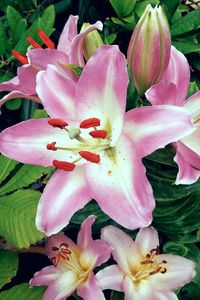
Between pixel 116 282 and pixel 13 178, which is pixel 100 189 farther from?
pixel 13 178

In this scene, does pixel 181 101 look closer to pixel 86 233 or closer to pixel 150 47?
pixel 150 47

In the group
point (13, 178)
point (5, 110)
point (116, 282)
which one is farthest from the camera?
point (5, 110)

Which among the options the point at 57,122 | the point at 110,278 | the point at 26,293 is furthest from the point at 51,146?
the point at 26,293

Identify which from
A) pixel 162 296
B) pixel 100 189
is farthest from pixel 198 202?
pixel 100 189

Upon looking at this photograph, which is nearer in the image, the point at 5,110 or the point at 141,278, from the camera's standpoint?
the point at 141,278

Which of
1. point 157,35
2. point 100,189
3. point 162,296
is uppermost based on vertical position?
point 157,35

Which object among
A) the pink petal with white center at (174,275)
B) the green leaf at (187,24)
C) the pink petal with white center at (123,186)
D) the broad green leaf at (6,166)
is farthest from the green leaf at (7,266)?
the green leaf at (187,24)
